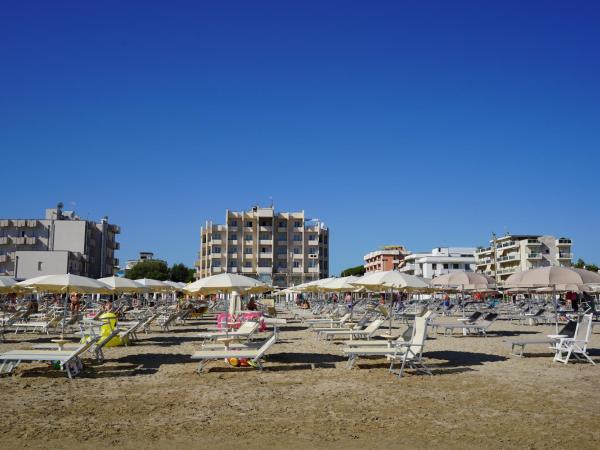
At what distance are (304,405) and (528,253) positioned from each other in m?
99.8

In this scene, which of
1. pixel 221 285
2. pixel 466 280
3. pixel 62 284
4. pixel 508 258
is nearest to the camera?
pixel 62 284

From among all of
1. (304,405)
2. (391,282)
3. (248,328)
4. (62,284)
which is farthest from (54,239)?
(304,405)

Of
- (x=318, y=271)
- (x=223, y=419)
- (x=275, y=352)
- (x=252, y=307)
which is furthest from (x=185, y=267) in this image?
(x=223, y=419)

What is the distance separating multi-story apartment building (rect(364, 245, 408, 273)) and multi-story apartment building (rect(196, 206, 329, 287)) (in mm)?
41356

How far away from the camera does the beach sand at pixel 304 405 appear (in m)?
5.83

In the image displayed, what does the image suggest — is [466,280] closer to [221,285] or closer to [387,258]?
[221,285]

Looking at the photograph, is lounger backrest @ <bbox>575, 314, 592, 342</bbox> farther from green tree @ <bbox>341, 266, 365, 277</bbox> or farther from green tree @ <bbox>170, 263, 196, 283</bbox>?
green tree @ <bbox>341, 266, 365, 277</bbox>

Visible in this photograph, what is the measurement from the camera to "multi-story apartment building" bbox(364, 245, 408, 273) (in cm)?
13200

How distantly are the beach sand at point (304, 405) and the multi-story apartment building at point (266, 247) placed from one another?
7727 centimetres

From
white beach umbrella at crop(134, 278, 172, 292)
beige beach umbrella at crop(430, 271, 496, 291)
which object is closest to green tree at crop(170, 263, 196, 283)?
white beach umbrella at crop(134, 278, 172, 292)

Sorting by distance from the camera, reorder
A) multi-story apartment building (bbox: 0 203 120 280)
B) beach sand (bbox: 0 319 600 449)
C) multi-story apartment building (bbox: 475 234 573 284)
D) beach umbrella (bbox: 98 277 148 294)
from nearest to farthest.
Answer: beach sand (bbox: 0 319 600 449), beach umbrella (bbox: 98 277 148 294), multi-story apartment building (bbox: 0 203 120 280), multi-story apartment building (bbox: 475 234 573 284)

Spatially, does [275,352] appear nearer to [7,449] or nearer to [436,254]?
[7,449]

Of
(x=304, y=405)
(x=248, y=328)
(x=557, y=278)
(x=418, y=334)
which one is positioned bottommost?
(x=304, y=405)

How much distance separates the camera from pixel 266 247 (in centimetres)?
9044
